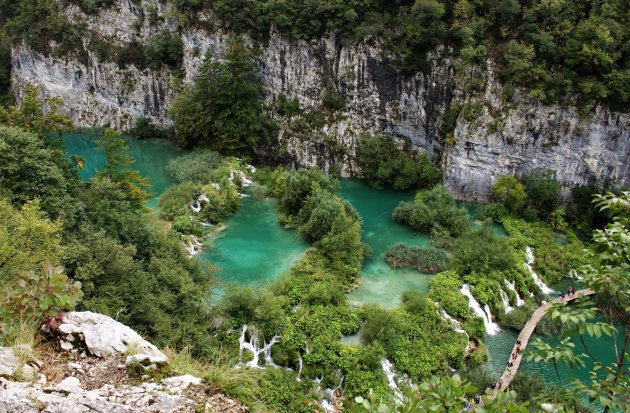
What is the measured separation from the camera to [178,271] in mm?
19656

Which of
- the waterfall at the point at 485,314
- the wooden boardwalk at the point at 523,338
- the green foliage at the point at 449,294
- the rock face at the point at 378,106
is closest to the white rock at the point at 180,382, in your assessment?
the wooden boardwalk at the point at 523,338

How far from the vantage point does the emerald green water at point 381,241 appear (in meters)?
23.0

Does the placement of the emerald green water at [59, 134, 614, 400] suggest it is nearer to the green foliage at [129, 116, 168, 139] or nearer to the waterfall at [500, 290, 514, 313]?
the waterfall at [500, 290, 514, 313]

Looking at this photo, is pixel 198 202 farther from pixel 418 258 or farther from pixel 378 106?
pixel 378 106

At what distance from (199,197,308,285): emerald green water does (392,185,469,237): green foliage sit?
6401 millimetres

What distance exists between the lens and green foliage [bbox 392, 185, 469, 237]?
1094 inches

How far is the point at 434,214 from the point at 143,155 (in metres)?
23.8

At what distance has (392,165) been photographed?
33.7 metres

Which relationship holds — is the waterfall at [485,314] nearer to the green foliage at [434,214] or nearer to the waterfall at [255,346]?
the green foliage at [434,214]

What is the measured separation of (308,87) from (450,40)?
10437mm

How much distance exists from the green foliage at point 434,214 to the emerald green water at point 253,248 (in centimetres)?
640

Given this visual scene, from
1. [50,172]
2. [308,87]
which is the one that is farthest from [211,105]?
[50,172]

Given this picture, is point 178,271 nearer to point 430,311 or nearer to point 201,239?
point 201,239

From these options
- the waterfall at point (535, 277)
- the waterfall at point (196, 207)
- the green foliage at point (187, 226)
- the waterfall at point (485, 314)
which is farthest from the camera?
the waterfall at point (196, 207)
